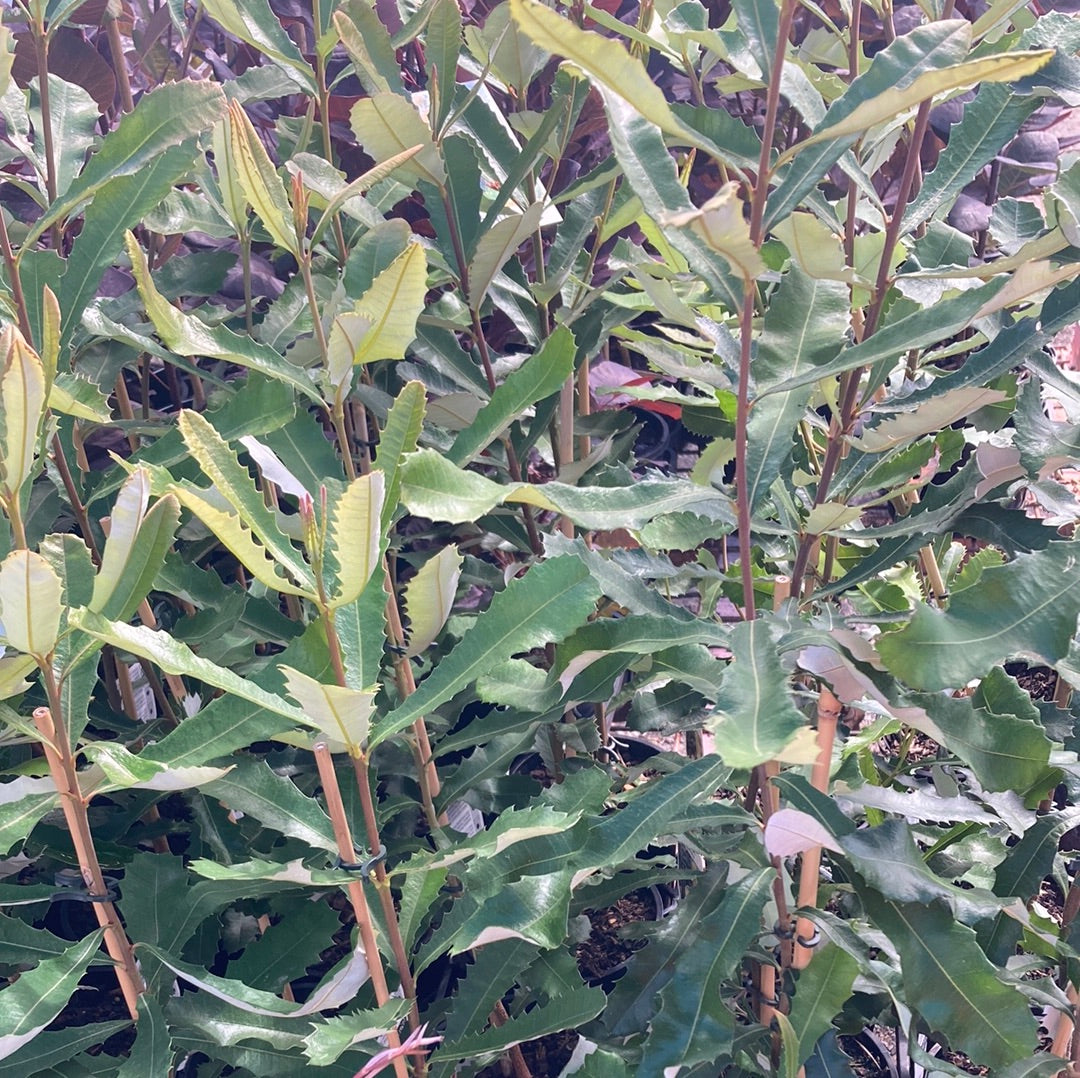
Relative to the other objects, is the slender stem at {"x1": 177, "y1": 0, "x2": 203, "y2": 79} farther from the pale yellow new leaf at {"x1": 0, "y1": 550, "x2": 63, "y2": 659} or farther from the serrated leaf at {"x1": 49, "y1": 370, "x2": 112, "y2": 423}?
the pale yellow new leaf at {"x1": 0, "y1": 550, "x2": 63, "y2": 659}

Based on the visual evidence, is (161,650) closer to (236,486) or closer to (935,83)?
(236,486)

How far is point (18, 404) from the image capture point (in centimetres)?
57

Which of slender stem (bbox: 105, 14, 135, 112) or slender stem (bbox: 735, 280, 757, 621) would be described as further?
slender stem (bbox: 105, 14, 135, 112)

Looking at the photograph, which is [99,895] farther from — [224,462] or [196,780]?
[224,462]

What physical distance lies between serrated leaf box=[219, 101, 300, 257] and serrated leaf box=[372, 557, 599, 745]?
29 centimetres

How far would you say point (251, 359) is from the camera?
29.0 inches

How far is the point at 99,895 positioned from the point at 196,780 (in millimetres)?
192

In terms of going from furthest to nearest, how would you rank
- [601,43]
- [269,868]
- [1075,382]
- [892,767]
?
1. [892,767]
2. [1075,382]
3. [269,868]
4. [601,43]

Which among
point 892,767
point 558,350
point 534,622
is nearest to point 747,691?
point 534,622

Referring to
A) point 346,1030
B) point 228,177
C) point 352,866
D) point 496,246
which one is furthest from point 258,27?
point 346,1030

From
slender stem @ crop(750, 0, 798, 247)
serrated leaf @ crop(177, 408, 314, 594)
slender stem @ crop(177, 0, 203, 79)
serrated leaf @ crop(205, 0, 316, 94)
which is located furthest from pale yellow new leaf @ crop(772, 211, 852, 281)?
slender stem @ crop(177, 0, 203, 79)

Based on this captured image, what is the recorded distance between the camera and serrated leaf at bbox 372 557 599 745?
672 mm

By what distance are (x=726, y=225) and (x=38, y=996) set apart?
668 mm

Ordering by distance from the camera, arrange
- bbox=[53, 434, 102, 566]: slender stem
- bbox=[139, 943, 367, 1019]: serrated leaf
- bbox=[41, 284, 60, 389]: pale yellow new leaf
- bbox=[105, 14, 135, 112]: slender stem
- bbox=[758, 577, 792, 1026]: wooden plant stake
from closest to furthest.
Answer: bbox=[41, 284, 60, 389]: pale yellow new leaf
bbox=[139, 943, 367, 1019]: serrated leaf
bbox=[758, 577, 792, 1026]: wooden plant stake
bbox=[53, 434, 102, 566]: slender stem
bbox=[105, 14, 135, 112]: slender stem
